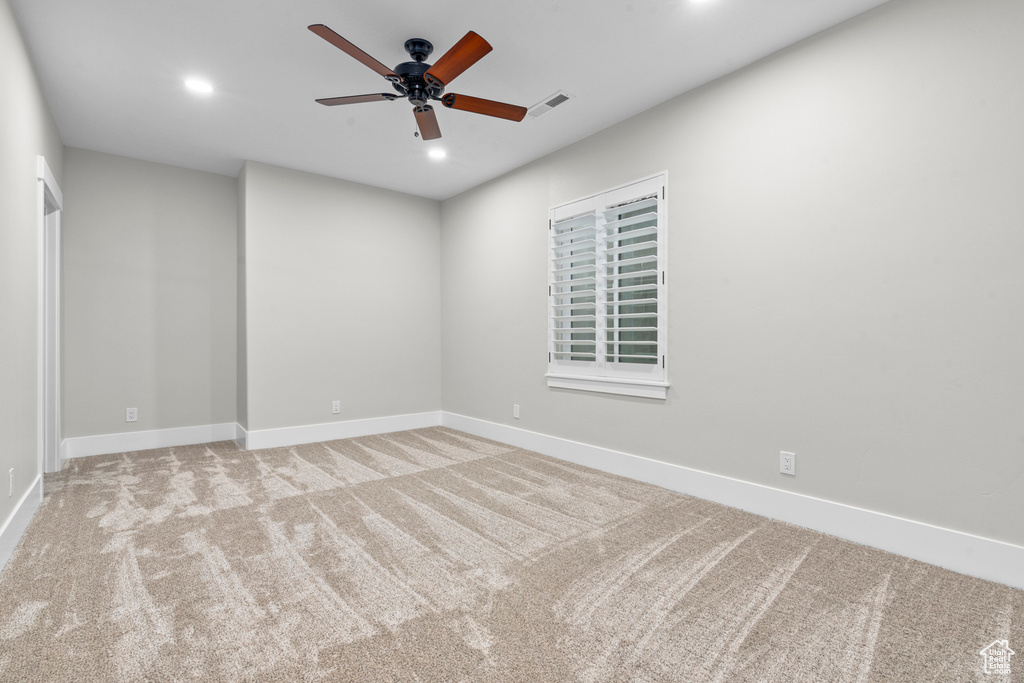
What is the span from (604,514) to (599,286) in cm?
172

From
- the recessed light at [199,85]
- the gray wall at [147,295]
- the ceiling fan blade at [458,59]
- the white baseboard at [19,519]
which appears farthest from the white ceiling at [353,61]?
the white baseboard at [19,519]

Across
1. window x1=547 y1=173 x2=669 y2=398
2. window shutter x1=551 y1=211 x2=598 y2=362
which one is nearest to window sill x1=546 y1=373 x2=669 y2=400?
window x1=547 y1=173 x2=669 y2=398

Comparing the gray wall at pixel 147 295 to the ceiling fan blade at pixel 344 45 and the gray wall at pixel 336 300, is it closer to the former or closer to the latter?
the gray wall at pixel 336 300

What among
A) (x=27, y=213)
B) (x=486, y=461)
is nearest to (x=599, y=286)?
(x=486, y=461)

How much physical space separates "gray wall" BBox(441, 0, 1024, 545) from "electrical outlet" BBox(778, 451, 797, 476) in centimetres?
4

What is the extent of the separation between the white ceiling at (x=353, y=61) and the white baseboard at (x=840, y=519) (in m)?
2.48

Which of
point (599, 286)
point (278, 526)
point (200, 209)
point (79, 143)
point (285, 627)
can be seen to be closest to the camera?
point (285, 627)

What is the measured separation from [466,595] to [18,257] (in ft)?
9.35

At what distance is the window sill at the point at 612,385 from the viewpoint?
3316mm

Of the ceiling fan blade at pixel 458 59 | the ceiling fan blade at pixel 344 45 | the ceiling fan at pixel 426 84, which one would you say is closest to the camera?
the ceiling fan blade at pixel 344 45

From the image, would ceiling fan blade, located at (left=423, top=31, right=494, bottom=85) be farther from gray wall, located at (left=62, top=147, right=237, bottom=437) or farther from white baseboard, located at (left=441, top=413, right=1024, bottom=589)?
gray wall, located at (left=62, top=147, right=237, bottom=437)

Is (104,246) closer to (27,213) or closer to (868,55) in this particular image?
(27,213)

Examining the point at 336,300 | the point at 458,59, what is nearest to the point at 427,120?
the point at 458,59

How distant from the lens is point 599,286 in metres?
3.73
